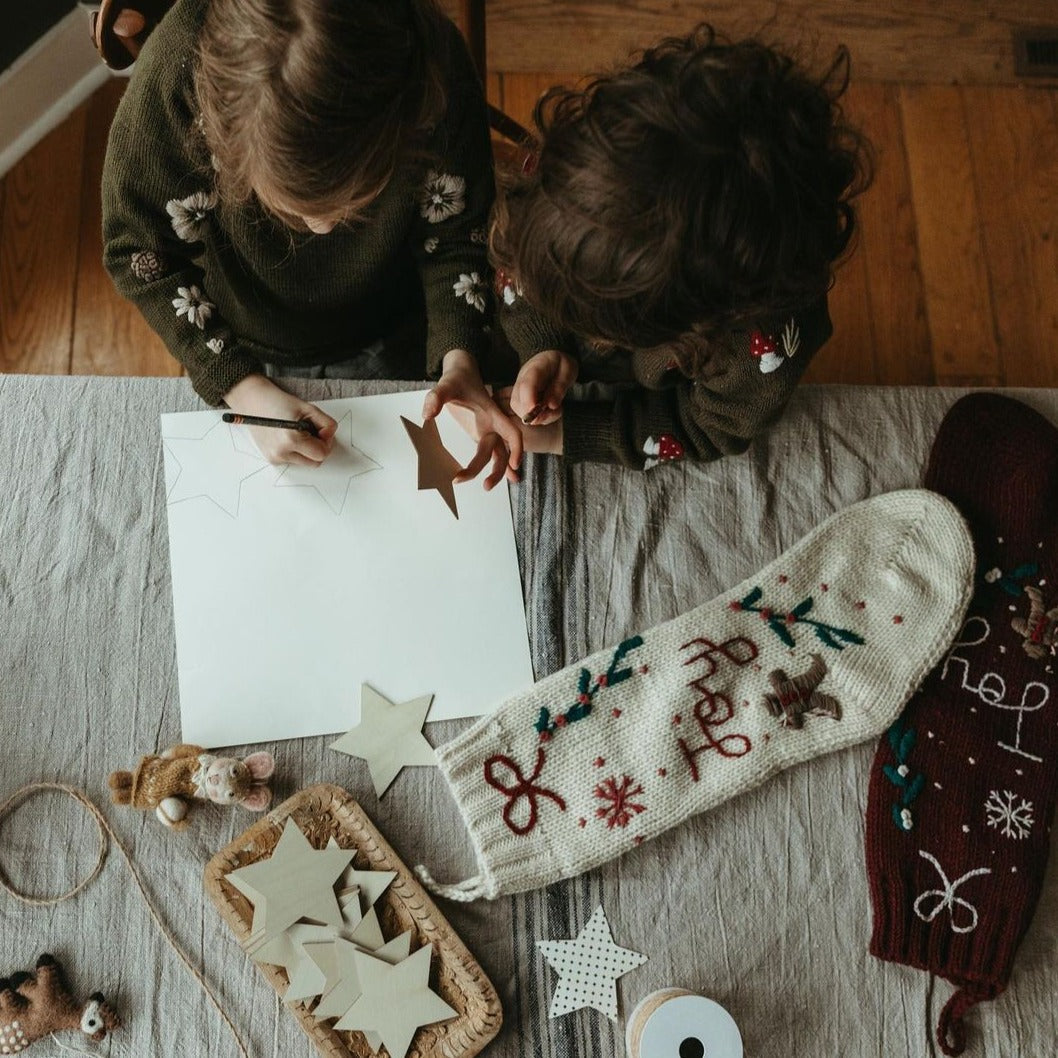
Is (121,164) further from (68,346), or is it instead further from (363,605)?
(68,346)

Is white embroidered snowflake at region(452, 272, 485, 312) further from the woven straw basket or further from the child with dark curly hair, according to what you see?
the woven straw basket

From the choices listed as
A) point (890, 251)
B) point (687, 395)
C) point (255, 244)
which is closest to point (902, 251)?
point (890, 251)

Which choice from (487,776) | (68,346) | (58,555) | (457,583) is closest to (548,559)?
(457,583)

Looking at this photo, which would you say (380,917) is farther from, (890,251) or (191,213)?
(890,251)

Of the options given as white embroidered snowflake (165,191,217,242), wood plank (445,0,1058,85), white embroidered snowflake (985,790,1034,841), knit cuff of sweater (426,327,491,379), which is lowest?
white embroidered snowflake (985,790,1034,841)

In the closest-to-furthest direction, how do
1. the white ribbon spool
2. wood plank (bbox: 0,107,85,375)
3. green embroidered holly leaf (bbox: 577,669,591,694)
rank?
the white ribbon spool, green embroidered holly leaf (bbox: 577,669,591,694), wood plank (bbox: 0,107,85,375)

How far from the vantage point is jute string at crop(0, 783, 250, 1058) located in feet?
2.25

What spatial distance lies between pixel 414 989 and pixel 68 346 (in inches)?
38.5

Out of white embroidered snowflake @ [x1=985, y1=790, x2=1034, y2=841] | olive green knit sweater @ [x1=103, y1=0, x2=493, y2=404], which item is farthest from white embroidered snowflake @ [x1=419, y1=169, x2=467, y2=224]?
white embroidered snowflake @ [x1=985, y1=790, x2=1034, y2=841]

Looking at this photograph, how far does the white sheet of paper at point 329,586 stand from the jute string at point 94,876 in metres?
0.08

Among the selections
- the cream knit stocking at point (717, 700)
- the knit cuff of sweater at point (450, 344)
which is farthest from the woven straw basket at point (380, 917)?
the knit cuff of sweater at point (450, 344)

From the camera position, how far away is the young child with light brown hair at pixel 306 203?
56cm

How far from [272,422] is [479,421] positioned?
168 millimetres

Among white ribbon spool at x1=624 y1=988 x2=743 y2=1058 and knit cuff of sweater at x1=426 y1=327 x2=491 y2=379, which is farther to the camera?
knit cuff of sweater at x1=426 y1=327 x2=491 y2=379
